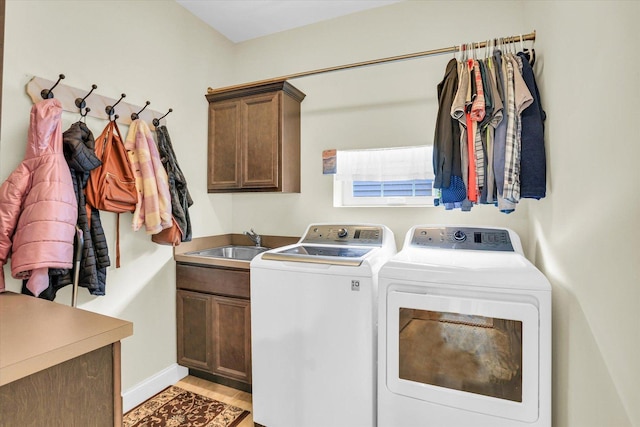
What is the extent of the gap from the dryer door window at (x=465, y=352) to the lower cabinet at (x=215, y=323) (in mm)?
1103

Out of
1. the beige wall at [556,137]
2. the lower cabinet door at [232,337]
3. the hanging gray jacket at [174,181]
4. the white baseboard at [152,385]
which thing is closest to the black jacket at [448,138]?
the beige wall at [556,137]

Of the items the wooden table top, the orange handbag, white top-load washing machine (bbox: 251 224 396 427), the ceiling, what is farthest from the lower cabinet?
the ceiling

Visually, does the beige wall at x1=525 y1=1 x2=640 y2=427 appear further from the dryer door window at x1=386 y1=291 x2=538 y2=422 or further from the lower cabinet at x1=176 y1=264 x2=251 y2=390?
the lower cabinet at x1=176 y1=264 x2=251 y2=390

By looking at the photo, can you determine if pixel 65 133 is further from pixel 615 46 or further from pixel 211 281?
pixel 615 46

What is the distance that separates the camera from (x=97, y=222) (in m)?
1.87

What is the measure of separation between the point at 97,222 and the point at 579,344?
2307 millimetres

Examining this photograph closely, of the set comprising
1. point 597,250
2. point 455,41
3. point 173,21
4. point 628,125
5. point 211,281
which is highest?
point 173,21

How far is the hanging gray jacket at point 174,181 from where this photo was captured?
7.48 ft

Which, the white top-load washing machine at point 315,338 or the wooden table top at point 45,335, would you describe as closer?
the wooden table top at point 45,335

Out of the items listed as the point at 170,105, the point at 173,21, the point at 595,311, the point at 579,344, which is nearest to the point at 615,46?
the point at 595,311

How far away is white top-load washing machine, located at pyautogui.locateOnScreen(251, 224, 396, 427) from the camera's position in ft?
5.45

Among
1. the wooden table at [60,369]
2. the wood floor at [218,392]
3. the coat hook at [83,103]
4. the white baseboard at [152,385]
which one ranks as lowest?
the wood floor at [218,392]

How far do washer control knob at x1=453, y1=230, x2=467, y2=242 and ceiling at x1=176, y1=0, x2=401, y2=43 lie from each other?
71.0 inches

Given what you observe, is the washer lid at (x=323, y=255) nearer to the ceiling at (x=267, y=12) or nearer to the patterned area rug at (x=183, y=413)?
the patterned area rug at (x=183, y=413)
